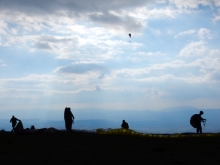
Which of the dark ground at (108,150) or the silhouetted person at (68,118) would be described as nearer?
the dark ground at (108,150)

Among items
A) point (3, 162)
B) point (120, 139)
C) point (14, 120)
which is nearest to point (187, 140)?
point (120, 139)

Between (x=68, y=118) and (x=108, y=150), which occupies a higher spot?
(x=68, y=118)

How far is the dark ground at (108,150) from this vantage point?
19.5 m

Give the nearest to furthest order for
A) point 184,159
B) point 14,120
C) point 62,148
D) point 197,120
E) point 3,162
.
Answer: point 184,159, point 3,162, point 62,148, point 197,120, point 14,120

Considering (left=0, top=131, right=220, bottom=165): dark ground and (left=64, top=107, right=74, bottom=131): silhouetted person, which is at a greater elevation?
(left=64, top=107, right=74, bottom=131): silhouetted person

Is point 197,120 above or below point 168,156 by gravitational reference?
above

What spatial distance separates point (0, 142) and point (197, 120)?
18.0 metres

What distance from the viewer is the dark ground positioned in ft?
64.1

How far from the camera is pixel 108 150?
2247cm

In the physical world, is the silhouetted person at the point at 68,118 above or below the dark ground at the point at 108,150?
above

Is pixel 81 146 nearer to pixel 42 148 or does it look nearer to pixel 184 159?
pixel 42 148

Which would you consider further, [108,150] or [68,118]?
[68,118]

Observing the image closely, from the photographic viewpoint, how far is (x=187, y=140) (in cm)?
2553

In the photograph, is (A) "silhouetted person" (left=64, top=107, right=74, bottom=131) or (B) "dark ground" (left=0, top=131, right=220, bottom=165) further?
(A) "silhouetted person" (left=64, top=107, right=74, bottom=131)
